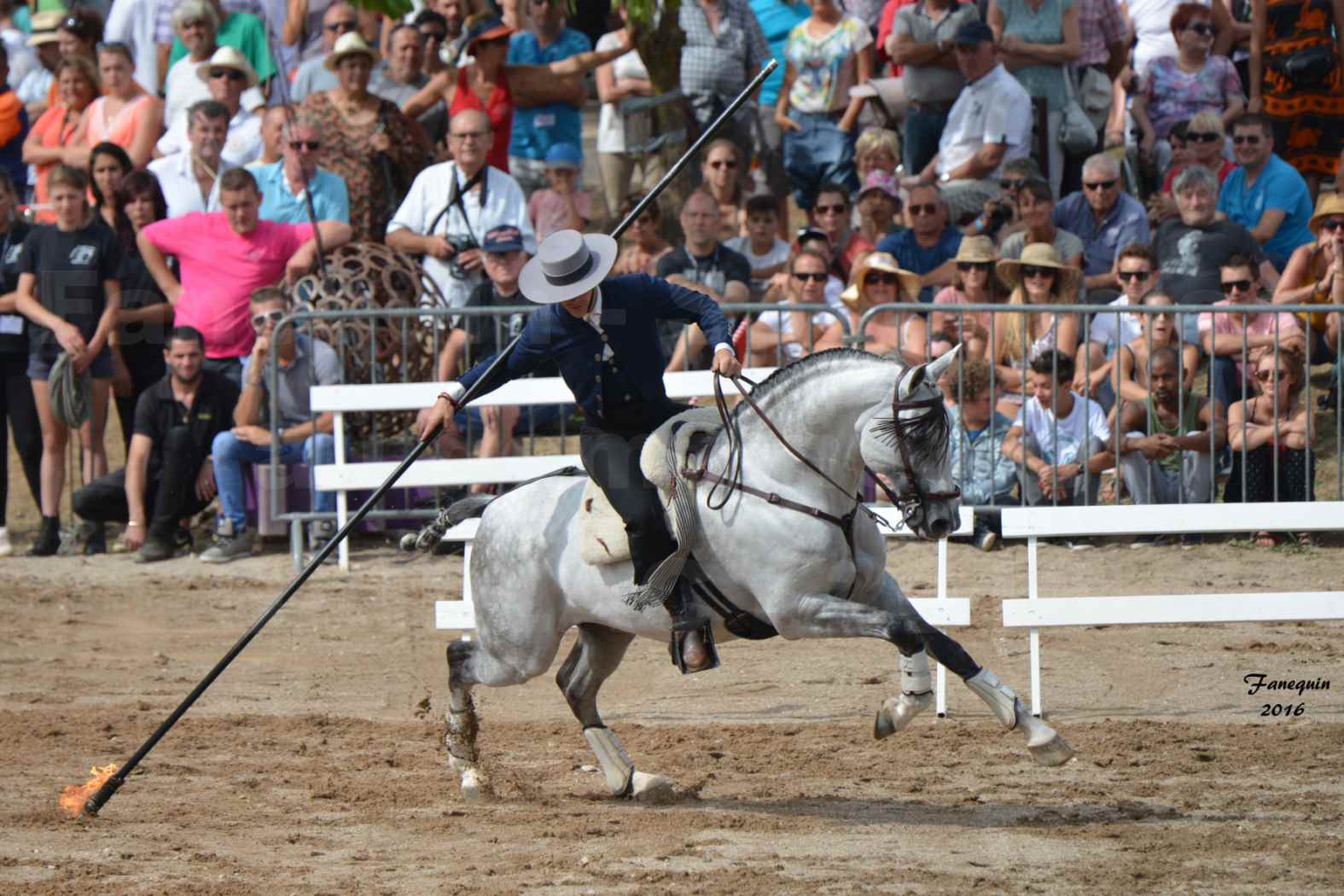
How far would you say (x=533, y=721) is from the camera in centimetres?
999

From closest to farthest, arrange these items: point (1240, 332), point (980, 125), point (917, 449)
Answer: point (917, 449) → point (1240, 332) → point (980, 125)

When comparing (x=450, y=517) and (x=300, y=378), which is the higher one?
(x=450, y=517)

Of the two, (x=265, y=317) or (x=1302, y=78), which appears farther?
(x=1302, y=78)

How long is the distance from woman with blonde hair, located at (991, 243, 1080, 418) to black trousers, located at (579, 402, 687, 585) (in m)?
4.26

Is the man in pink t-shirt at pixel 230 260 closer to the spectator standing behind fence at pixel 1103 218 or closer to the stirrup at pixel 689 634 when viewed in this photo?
the spectator standing behind fence at pixel 1103 218

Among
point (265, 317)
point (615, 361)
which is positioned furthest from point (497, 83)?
point (615, 361)

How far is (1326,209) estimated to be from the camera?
41.3 feet

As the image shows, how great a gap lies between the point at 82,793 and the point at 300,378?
18.8ft

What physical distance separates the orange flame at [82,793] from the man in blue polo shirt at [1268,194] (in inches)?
351

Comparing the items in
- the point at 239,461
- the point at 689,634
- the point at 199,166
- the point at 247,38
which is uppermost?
the point at 247,38

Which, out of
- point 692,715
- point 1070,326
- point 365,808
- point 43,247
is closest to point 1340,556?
point 1070,326

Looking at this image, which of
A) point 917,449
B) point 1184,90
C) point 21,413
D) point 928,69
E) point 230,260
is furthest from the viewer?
point 1184,90

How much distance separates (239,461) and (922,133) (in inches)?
224

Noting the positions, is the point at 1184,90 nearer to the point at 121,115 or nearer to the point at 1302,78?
the point at 1302,78
